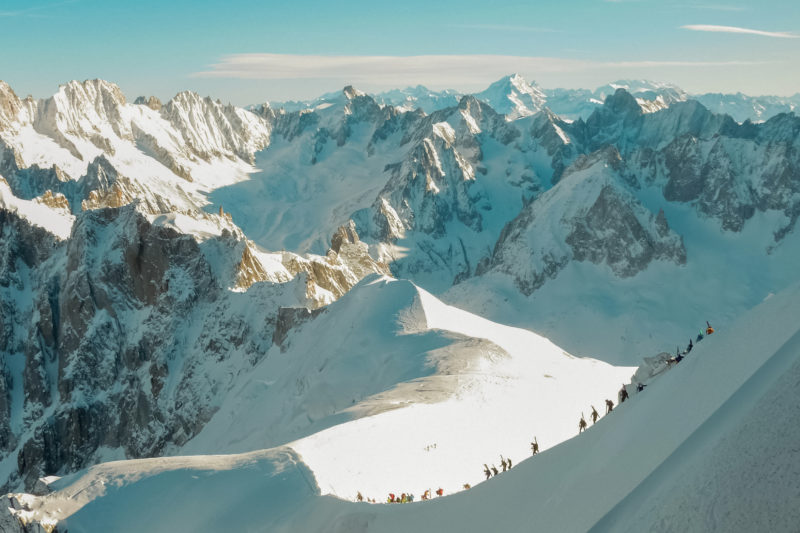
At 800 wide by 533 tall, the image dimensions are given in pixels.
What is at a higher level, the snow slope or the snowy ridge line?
the snowy ridge line

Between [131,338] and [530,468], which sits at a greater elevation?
[530,468]

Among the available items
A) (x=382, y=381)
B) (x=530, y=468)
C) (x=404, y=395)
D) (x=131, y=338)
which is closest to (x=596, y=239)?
(x=131, y=338)

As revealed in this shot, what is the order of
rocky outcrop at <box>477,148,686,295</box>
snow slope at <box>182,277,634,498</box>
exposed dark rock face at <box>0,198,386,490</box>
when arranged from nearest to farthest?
1. snow slope at <box>182,277,634,498</box>
2. exposed dark rock face at <box>0,198,386,490</box>
3. rocky outcrop at <box>477,148,686,295</box>

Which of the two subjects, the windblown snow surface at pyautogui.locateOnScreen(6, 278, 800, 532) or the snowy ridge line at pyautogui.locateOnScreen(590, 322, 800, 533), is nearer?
the windblown snow surface at pyautogui.locateOnScreen(6, 278, 800, 532)

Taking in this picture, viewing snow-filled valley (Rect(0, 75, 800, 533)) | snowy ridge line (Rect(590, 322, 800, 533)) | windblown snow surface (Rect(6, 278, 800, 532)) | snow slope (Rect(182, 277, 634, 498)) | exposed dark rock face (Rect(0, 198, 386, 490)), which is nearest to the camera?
windblown snow surface (Rect(6, 278, 800, 532))

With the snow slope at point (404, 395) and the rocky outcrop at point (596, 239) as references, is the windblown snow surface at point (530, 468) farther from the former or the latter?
the rocky outcrop at point (596, 239)

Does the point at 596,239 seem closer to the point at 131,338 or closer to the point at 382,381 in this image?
the point at 131,338

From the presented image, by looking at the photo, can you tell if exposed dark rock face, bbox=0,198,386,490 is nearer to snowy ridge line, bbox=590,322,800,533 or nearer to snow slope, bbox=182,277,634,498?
snow slope, bbox=182,277,634,498

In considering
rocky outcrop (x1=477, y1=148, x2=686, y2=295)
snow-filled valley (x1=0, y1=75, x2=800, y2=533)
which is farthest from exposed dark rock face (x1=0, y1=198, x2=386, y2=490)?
rocky outcrop (x1=477, y1=148, x2=686, y2=295)

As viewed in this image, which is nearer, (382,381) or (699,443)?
(699,443)

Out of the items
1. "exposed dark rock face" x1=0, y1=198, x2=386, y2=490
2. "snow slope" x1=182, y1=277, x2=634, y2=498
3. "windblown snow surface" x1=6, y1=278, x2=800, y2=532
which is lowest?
"exposed dark rock face" x1=0, y1=198, x2=386, y2=490
